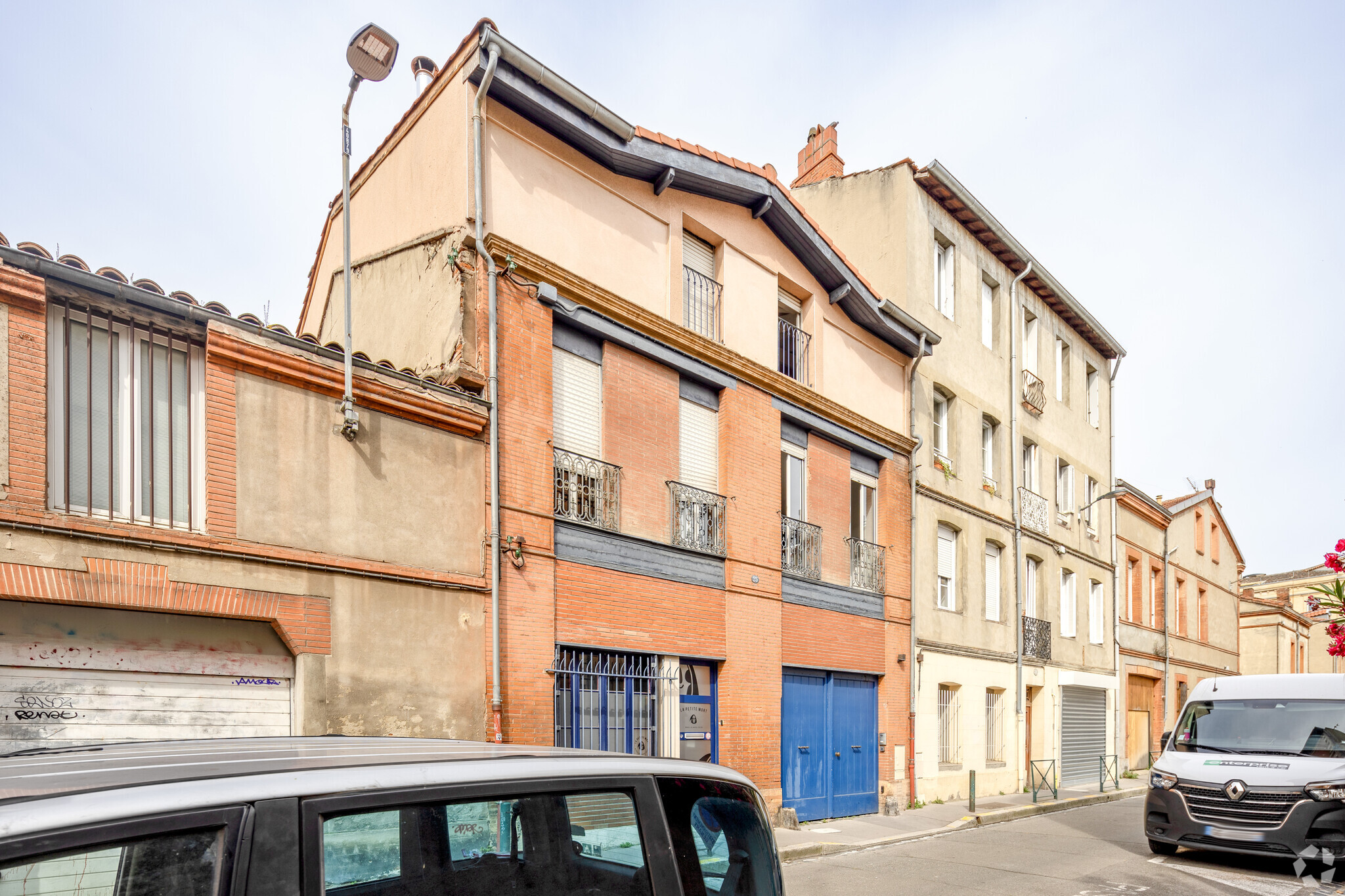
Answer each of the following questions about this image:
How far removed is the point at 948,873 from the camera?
10727mm

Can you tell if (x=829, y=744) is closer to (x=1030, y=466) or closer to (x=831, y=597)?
(x=831, y=597)

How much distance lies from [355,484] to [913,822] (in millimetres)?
10549

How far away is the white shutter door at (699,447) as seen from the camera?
13.6 meters

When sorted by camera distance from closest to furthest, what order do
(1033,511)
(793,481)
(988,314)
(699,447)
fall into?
1. (699,447)
2. (793,481)
3. (988,314)
4. (1033,511)

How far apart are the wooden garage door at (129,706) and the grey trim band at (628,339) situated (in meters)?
5.13

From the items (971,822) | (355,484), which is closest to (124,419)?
(355,484)

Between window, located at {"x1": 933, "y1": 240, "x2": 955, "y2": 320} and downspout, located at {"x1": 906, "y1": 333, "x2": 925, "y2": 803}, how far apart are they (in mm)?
2232

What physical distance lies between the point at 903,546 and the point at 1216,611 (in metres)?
25.1

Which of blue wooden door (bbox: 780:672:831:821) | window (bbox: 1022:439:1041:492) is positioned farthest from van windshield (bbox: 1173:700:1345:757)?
window (bbox: 1022:439:1041:492)

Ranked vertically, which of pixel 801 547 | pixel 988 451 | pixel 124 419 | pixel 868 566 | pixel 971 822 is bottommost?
pixel 971 822

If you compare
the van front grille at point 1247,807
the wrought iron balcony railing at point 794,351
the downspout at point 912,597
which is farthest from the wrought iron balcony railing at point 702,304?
the van front grille at point 1247,807

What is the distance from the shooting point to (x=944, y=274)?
20.7 metres

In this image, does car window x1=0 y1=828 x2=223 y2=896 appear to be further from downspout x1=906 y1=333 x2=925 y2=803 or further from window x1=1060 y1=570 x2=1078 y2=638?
window x1=1060 y1=570 x2=1078 y2=638

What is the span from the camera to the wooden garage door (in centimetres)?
710
